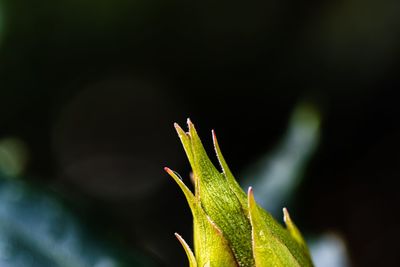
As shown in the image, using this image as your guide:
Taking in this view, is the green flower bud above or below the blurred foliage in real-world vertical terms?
below

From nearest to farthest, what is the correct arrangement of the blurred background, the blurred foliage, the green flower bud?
the green flower bud, the blurred foliage, the blurred background

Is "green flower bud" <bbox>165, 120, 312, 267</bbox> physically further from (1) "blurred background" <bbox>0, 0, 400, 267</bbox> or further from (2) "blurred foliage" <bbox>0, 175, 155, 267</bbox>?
(1) "blurred background" <bbox>0, 0, 400, 267</bbox>

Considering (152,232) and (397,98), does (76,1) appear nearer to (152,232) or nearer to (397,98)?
(152,232)

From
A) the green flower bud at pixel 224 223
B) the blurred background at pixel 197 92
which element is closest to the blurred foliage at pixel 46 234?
the green flower bud at pixel 224 223

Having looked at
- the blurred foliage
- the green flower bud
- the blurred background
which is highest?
the blurred background

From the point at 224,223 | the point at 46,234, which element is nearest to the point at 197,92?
the point at 46,234

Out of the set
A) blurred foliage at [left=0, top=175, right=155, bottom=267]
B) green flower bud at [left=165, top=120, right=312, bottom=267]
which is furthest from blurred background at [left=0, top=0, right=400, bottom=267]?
green flower bud at [left=165, top=120, right=312, bottom=267]
